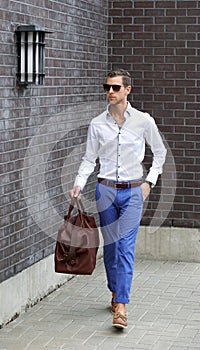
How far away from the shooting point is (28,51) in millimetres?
7105

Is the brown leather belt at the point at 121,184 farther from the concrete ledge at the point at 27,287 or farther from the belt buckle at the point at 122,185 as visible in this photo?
the concrete ledge at the point at 27,287

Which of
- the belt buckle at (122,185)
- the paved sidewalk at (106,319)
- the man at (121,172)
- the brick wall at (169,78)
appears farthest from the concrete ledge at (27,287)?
the brick wall at (169,78)

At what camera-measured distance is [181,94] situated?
9617 millimetres

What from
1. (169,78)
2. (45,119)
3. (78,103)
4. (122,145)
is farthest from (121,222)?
(169,78)

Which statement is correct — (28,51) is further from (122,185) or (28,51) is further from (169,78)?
(169,78)

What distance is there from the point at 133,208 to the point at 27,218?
3.12 ft

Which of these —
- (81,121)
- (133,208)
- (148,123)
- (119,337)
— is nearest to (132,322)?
(119,337)

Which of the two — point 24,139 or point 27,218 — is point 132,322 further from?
point 24,139

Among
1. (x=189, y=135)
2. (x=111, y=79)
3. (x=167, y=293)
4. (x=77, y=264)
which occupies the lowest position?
(x=167, y=293)

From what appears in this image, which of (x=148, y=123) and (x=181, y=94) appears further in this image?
(x=181, y=94)

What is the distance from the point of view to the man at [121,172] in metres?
7.10

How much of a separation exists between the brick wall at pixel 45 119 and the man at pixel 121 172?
0.54 metres

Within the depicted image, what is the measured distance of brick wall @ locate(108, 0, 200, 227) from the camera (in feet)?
31.4

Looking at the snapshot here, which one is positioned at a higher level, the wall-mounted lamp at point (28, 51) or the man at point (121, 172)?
the wall-mounted lamp at point (28, 51)
